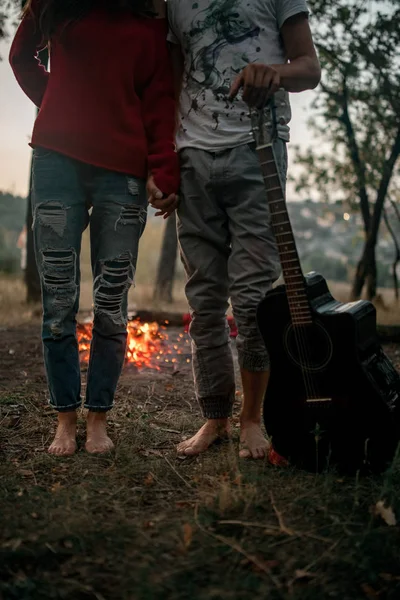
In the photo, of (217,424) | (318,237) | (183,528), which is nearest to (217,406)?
(217,424)

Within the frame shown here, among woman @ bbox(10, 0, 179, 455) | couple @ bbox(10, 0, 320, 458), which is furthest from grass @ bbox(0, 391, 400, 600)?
woman @ bbox(10, 0, 179, 455)

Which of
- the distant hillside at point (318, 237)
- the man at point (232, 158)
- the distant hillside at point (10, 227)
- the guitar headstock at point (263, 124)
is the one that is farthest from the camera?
the distant hillside at point (10, 227)

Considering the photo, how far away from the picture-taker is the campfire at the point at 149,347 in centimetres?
501

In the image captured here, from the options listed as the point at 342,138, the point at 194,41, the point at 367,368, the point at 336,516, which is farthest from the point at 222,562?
the point at 342,138

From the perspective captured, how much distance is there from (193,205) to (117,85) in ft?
2.01

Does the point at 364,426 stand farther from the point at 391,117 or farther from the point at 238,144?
the point at 391,117

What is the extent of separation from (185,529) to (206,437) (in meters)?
0.94

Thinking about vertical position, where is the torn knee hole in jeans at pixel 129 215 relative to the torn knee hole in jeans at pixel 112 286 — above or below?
above

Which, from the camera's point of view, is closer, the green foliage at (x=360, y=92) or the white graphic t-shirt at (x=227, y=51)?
the white graphic t-shirt at (x=227, y=51)

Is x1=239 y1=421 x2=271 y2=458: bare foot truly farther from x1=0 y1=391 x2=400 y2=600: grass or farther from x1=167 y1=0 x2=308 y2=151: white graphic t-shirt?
x1=167 y1=0 x2=308 y2=151: white graphic t-shirt

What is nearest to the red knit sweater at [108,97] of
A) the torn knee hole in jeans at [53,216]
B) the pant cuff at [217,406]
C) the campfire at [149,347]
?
the torn knee hole in jeans at [53,216]

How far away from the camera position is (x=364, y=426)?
2291 mm

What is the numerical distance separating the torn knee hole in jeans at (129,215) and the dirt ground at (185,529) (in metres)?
1.00

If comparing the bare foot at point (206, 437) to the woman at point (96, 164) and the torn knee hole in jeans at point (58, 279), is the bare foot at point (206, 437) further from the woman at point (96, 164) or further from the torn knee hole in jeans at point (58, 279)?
the torn knee hole in jeans at point (58, 279)
